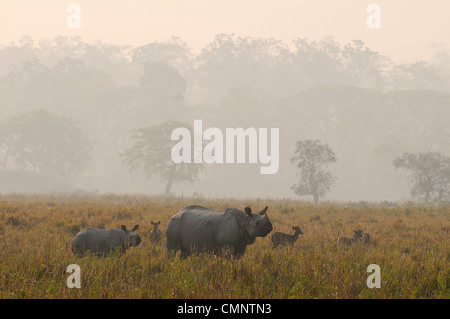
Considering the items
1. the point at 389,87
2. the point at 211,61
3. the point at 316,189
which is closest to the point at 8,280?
the point at 316,189

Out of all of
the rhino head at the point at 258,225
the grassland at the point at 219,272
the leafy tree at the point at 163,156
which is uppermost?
the leafy tree at the point at 163,156

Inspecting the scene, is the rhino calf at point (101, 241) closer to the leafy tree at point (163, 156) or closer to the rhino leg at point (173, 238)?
the rhino leg at point (173, 238)

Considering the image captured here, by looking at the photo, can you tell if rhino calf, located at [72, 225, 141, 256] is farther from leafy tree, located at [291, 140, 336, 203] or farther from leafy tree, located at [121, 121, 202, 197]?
leafy tree, located at [121, 121, 202, 197]

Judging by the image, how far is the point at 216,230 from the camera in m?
8.42

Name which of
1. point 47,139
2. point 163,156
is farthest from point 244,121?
point 47,139

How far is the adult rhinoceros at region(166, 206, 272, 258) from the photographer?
797 cm

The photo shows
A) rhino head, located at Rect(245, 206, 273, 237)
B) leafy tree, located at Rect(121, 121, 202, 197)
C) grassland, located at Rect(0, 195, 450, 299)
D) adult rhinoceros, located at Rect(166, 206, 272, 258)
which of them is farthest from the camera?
leafy tree, located at Rect(121, 121, 202, 197)

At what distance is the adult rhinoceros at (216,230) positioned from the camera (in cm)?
797

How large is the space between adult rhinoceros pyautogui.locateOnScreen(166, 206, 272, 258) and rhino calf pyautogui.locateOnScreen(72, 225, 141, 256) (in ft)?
3.01

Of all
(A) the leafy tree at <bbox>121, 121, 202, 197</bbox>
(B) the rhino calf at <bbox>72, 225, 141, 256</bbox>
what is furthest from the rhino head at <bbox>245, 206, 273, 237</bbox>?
(A) the leafy tree at <bbox>121, 121, 202, 197</bbox>

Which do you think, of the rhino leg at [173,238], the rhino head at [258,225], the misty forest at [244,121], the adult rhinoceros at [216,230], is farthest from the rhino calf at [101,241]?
the misty forest at [244,121]

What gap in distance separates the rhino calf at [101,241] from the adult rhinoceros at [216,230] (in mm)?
917
